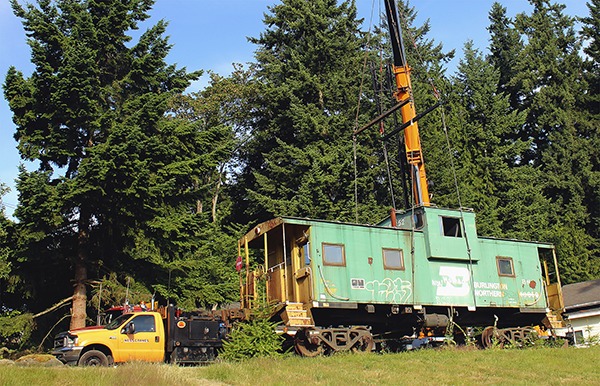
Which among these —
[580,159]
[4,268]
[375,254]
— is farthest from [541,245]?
[580,159]

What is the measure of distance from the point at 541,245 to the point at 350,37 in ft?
82.3

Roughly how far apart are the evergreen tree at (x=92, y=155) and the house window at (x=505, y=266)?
1120 cm

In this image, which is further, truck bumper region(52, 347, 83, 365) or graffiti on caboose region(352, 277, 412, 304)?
graffiti on caboose region(352, 277, 412, 304)

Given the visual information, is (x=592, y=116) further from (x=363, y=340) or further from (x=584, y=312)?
(x=363, y=340)

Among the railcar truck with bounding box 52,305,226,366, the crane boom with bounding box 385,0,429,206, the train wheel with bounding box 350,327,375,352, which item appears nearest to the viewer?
the railcar truck with bounding box 52,305,226,366

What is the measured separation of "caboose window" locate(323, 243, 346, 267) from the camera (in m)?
18.4

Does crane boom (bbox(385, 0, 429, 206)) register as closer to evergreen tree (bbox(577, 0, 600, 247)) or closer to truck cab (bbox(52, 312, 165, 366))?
truck cab (bbox(52, 312, 165, 366))

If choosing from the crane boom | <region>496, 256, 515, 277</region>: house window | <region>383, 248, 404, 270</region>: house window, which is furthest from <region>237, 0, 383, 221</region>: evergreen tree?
<region>383, 248, 404, 270</region>: house window

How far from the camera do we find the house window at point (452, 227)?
20.9m

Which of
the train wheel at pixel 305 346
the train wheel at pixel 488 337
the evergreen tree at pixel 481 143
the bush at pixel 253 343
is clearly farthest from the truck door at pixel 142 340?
the evergreen tree at pixel 481 143

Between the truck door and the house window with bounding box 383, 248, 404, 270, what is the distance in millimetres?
7090

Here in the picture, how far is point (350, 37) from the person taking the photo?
144 ft

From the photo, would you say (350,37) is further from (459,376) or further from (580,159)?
(459,376)

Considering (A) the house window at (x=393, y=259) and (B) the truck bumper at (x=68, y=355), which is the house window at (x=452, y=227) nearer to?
(A) the house window at (x=393, y=259)
